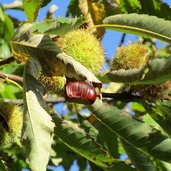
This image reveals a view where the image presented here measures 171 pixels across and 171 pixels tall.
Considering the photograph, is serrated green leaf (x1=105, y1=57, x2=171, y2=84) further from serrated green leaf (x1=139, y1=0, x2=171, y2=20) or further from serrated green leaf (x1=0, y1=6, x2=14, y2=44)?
serrated green leaf (x1=0, y1=6, x2=14, y2=44)

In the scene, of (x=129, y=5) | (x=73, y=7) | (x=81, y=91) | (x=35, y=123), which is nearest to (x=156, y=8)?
(x=129, y=5)

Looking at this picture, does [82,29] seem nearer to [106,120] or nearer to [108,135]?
[106,120]

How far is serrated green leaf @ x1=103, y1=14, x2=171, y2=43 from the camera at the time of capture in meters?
1.80

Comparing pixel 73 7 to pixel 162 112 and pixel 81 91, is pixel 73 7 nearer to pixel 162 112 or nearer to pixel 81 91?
pixel 162 112

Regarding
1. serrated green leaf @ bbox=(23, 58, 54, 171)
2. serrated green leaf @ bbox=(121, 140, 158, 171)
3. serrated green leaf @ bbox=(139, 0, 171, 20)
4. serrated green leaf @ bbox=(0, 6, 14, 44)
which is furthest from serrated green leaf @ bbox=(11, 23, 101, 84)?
serrated green leaf @ bbox=(0, 6, 14, 44)

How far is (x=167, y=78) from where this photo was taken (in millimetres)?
1751

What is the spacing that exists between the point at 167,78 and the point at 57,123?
24.3 inches

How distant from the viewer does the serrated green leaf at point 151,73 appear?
1.75 metres

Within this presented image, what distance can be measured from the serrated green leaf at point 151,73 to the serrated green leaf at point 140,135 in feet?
1.03

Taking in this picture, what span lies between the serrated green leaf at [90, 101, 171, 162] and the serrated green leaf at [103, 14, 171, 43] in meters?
0.38

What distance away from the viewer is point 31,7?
183cm

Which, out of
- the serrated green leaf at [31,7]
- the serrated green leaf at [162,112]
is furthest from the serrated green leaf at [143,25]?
the serrated green leaf at [162,112]

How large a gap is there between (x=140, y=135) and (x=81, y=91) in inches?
21.9

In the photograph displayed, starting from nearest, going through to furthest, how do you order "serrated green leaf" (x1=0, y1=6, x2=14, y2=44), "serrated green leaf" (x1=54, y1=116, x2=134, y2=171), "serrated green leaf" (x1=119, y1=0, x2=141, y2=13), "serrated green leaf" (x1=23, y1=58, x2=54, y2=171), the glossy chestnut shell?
"serrated green leaf" (x1=23, y1=58, x2=54, y2=171) → the glossy chestnut shell → "serrated green leaf" (x1=54, y1=116, x2=134, y2=171) → "serrated green leaf" (x1=119, y1=0, x2=141, y2=13) → "serrated green leaf" (x1=0, y1=6, x2=14, y2=44)
